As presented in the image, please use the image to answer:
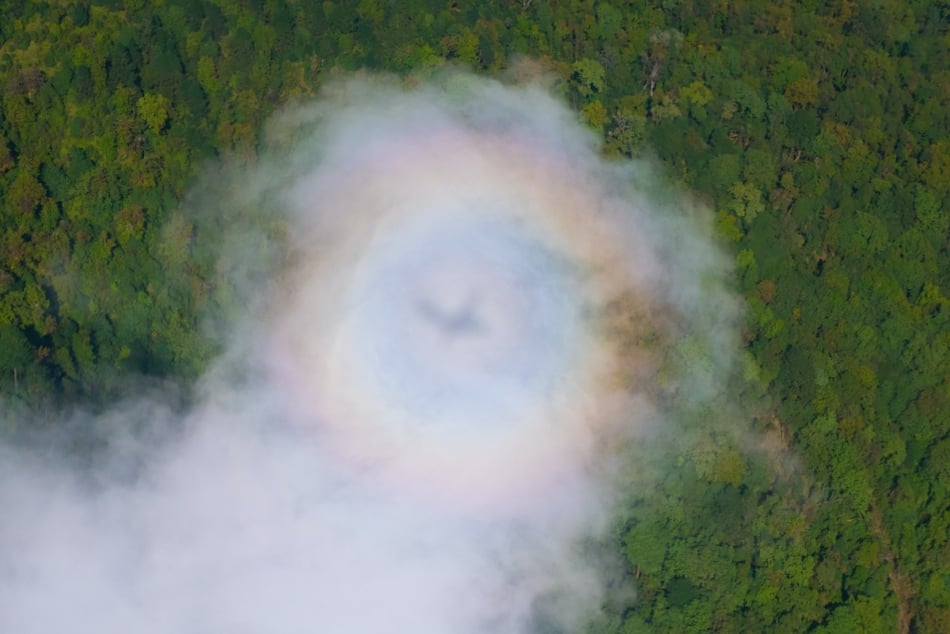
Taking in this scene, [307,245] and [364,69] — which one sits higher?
[364,69]

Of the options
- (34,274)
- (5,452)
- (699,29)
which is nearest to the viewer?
(5,452)

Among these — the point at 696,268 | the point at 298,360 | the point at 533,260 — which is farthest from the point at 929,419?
the point at 298,360

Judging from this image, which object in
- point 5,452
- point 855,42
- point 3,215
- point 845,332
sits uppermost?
point 855,42

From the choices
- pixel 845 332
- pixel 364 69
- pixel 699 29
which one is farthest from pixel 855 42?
pixel 364 69

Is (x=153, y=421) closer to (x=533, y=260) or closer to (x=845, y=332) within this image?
(x=533, y=260)

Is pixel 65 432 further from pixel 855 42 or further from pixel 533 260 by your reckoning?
pixel 855 42

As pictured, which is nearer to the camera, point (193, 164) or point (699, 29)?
point (193, 164)

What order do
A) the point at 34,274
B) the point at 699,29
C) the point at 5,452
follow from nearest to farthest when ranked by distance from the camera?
the point at 5,452 < the point at 34,274 < the point at 699,29
